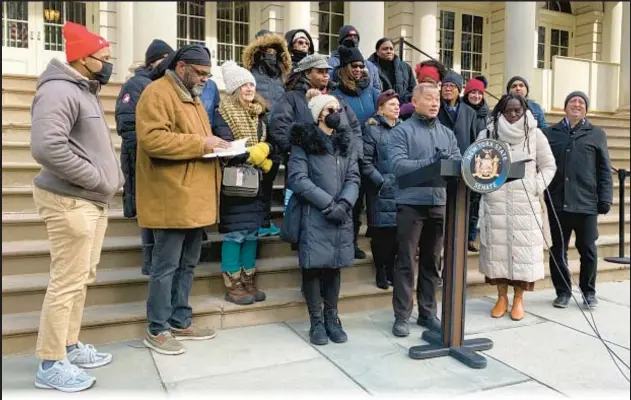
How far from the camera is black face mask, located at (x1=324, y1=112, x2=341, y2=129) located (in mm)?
3646

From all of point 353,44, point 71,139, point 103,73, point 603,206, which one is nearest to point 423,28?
point 353,44

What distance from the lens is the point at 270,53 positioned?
4621 millimetres

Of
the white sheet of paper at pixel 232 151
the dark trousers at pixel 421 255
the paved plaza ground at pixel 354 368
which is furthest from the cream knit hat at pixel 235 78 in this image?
the paved plaza ground at pixel 354 368

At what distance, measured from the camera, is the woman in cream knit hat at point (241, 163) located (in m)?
3.85

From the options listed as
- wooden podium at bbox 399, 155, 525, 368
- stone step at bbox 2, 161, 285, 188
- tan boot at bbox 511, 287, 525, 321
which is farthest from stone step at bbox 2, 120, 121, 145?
tan boot at bbox 511, 287, 525, 321

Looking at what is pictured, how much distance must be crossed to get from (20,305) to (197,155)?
1.62 m

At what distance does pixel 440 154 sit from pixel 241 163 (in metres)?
1.34

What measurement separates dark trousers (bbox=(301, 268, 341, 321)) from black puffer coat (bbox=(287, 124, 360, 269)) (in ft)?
0.49

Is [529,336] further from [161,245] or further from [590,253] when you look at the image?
[161,245]

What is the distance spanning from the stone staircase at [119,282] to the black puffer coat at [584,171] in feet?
3.48

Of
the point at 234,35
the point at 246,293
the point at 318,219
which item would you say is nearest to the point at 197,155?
the point at 318,219

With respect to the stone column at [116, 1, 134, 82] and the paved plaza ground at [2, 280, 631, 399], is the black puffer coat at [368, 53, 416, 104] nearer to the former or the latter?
the paved plaza ground at [2, 280, 631, 399]

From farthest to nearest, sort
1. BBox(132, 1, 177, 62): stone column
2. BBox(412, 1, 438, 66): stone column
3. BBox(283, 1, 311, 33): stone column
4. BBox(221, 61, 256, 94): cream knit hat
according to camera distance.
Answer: BBox(412, 1, 438, 66): stone column < BBox(283, 1, 311, 33): stone column < BBox(132, 1, 177, 62): stone column < BBox(221, 61, 256, 94): cream knit hat

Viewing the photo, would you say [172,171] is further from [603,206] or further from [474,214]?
[603,206]
